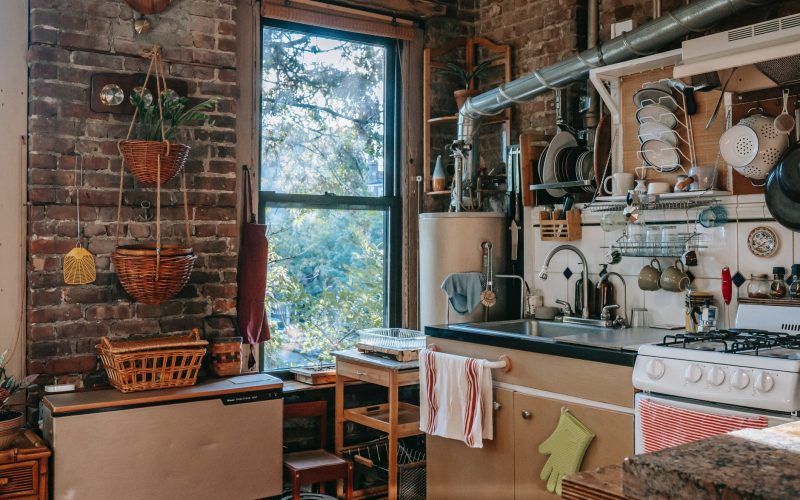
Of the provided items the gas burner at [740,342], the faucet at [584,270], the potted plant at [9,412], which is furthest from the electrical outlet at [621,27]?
the potted plant at [9,412]

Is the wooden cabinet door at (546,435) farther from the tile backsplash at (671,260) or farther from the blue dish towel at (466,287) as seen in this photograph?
the blue dish towel at (466,287)

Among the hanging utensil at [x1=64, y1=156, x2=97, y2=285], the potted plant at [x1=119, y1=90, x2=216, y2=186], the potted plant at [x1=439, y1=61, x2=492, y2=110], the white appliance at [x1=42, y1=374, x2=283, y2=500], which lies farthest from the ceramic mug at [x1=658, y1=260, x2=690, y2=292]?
the hanging utensil at [x1=64, y1=156, x2=97, y2=285]

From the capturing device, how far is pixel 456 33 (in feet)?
16.0

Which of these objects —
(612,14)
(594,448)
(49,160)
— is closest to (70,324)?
(49,160)

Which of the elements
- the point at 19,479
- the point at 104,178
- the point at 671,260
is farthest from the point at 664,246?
the point at 19,479

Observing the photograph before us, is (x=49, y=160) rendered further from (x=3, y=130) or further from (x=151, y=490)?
(x=151, y=490)

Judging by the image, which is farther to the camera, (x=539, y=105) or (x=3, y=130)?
(x=539, y=105)

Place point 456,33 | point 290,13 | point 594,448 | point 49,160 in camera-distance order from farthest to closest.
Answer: point 456,33 < point 290,13 < point 49,160 < point 594,448

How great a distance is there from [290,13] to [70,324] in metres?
1.96

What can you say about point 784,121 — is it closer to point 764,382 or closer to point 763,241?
point 763,241

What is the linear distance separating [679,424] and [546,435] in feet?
2.27

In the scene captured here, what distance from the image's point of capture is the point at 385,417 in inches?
158

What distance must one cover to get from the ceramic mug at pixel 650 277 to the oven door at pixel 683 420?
823 millimetres

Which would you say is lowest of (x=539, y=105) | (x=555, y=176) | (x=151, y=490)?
(x=151, y=490)
